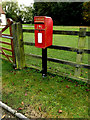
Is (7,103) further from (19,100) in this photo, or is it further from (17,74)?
(17,74)

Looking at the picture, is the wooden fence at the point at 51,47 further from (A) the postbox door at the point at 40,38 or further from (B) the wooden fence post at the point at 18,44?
(A) the postbox door at the point at 40,38

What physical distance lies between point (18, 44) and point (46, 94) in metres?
2.14

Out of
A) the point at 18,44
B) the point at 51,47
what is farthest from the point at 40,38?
the point at 18,44

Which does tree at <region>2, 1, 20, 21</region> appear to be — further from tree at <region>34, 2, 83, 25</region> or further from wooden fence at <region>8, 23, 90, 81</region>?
wooden fence at <region>8, 23, 90, 81</region>

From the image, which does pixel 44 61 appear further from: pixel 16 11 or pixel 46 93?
pixel 16 11

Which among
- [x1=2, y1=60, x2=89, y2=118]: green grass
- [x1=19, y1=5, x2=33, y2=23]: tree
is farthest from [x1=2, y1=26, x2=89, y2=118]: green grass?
[x1=19, y1=5, x2=33, y2=23]: tree

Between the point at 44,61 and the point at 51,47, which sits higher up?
the point at 51,47

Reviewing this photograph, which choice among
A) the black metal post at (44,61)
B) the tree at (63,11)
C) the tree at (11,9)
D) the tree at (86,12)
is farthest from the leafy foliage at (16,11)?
the black metal post at (44,61)

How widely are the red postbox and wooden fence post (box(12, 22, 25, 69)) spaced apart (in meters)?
1.05

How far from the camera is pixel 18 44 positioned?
3.94 metres

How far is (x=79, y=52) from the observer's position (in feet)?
9.92

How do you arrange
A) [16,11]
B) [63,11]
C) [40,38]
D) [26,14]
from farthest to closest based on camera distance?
[16,11]
[26,14]
[63,11]
[40,38]

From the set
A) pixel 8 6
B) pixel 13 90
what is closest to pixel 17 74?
pixel 13 90

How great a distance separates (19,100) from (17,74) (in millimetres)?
1407
